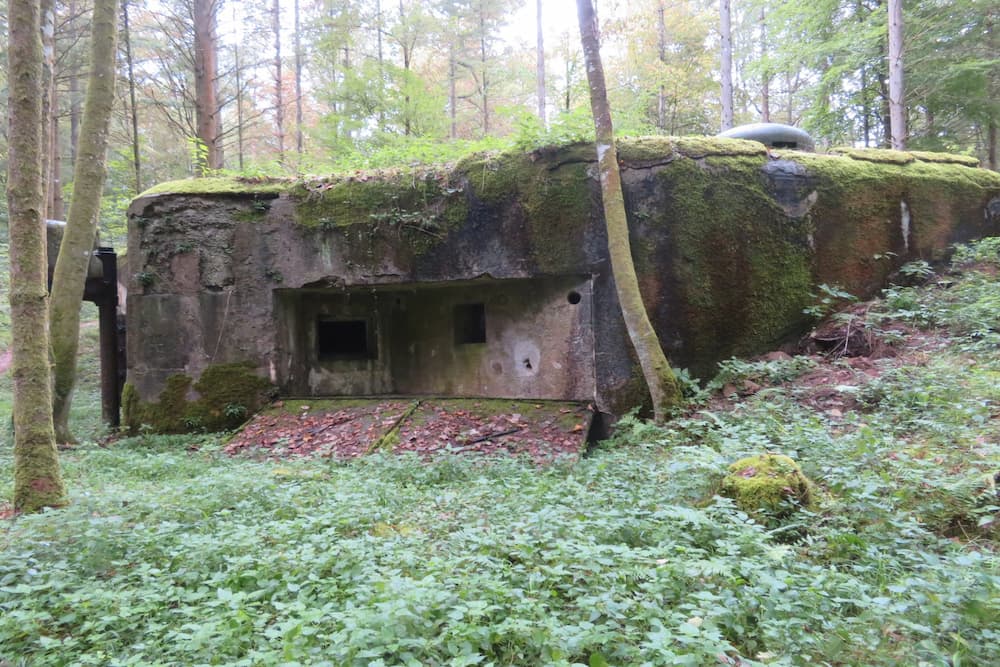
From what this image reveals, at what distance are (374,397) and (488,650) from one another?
572 centimetres

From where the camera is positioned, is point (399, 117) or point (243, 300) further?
point (399, 117)

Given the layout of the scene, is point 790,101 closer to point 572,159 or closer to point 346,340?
point 572,159

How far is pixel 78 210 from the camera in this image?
6.84m

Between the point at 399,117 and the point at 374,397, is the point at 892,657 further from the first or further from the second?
the point at 399,117

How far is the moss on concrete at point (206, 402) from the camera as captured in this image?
7273 millimetres

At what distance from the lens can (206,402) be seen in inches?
288

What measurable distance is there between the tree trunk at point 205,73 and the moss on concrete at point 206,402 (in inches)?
201

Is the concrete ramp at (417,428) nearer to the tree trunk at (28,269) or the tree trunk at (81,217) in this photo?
the tree trunk at (81,217)

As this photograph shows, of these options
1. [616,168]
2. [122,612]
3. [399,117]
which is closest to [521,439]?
[616,168]

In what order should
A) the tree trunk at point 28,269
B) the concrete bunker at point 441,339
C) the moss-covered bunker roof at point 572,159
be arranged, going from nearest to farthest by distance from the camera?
the tree trunk at point 28,269 < the moss-covered bunker roof at point 572,159 < the concrete bunker at point 441,339

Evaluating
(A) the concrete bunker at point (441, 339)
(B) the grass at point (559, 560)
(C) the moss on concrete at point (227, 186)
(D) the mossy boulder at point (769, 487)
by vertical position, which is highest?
(C) the moss on concrete at point (227, 186)

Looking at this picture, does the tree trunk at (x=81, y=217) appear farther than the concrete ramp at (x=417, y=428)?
Yes

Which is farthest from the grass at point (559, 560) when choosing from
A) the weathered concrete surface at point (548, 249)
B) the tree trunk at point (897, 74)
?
the tree trunk at point (897, 74)

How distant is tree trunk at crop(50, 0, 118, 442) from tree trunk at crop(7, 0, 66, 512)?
368 centimetres
